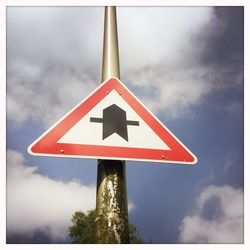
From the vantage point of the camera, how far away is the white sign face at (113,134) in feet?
5.11

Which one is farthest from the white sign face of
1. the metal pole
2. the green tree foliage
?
the green tree foliage

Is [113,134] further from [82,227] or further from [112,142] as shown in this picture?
[82,227]

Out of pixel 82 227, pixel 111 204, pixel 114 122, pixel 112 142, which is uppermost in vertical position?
pixel 114 122

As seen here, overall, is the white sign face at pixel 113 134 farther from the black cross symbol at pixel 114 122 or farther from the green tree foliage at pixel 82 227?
the green tree foliage at pixel 82 227

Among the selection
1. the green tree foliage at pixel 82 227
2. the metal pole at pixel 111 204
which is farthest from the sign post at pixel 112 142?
the green tree foliage at pixel 82 227

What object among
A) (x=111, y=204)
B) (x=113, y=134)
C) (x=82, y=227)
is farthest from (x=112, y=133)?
(x=82, y=227)

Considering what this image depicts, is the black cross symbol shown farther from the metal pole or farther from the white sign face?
the metal pole

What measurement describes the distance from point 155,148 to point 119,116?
26 cm

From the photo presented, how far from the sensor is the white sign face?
1.56m

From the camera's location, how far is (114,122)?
1.62 m

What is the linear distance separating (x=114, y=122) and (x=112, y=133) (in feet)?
0.23

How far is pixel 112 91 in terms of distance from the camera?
5.76 feet
